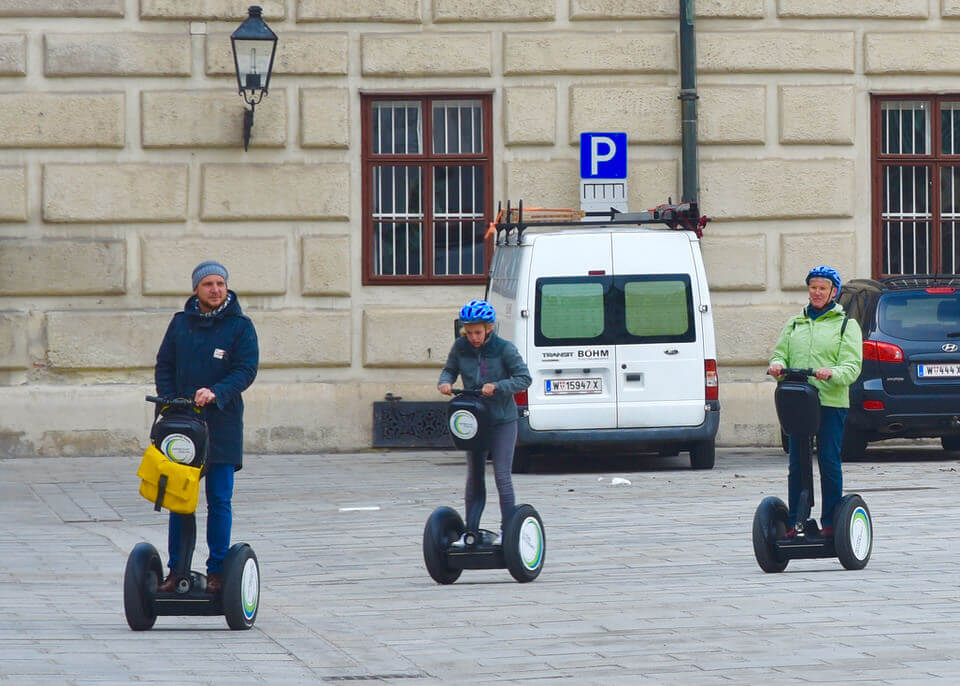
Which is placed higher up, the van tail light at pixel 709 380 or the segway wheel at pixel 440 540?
the van tail light at pixel 709 380

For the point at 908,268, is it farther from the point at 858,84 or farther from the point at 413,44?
the point at 413,44

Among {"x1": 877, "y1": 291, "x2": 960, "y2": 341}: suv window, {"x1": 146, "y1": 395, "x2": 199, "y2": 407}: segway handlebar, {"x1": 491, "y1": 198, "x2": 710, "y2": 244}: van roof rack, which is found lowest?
{"x1": 146, "y1": 395, "x2": 199, "y2": 407}: segway handlebar

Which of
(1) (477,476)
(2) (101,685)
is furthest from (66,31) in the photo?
(2) (101,685)

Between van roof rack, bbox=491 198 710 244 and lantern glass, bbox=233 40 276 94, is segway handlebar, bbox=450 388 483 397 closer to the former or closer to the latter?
van roof rack, bbox=491 198 710 244

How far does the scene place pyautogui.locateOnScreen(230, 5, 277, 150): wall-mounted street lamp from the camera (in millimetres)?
18500

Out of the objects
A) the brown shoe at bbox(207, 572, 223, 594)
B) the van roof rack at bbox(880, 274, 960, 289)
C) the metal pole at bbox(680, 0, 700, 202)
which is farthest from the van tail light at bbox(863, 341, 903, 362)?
the brown shoe at bbox(207, 572, 223, 594)

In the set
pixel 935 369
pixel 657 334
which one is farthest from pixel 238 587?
pixel 935 369

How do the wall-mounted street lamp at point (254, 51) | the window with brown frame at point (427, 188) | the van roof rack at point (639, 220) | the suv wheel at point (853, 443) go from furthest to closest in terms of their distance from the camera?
the window with brown frame at point (427, 188), the wall-mounted street lamp at point (254, 51), the suv wheel at point (853, 443), the van roof rack at point (639, 220)

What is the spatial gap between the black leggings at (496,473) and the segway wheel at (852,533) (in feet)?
5.73

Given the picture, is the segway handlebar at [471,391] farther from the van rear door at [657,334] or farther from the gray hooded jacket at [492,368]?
the van rear door at [657,334]

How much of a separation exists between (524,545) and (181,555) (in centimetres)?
225

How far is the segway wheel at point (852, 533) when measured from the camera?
10.2 meters

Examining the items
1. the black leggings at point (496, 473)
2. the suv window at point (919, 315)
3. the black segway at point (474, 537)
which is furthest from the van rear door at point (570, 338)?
the black segway at point (474, 537)

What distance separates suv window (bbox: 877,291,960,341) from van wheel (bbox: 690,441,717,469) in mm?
1865
